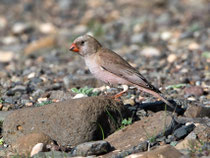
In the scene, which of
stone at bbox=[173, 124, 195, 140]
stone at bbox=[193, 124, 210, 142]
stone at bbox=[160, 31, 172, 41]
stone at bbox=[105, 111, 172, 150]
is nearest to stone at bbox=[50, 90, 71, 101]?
stone at bbox=[105, 111, 172, 150]

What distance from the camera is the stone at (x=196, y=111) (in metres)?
5.75

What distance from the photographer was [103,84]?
24.0 ft

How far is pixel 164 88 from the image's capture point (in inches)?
286

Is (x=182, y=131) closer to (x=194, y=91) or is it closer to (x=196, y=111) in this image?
(x=196, y=111)

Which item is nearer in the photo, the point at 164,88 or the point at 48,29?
the point at 164,88

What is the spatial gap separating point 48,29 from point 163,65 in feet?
19.3

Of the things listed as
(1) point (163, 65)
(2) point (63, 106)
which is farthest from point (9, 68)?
(2) point (63, 106)

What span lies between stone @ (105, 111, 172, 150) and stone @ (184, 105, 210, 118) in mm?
696

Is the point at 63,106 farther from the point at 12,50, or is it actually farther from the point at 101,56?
the point at 12,50

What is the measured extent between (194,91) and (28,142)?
10.4 ft

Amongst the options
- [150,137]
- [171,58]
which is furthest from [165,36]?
[150,137]

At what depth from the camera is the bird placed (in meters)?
5.74

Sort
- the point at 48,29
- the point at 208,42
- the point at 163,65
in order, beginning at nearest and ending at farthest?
the point at 163,65
the point at 208,42
the point at 48,29

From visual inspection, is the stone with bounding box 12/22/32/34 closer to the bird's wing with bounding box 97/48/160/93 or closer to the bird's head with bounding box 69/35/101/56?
the bird's head with bounding box 69/35/101/56
